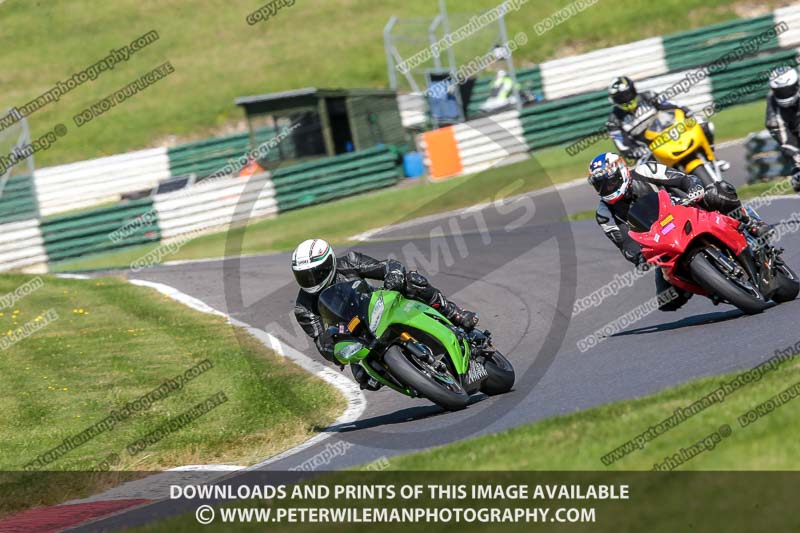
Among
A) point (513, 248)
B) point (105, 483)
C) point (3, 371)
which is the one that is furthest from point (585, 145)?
point (105, 483)

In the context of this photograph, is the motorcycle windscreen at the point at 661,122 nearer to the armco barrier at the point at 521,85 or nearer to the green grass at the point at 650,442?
the green grass at the point at 650,442

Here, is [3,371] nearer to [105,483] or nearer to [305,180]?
[105,483]

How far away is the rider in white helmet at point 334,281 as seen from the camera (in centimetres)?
916

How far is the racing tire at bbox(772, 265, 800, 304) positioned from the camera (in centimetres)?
1010

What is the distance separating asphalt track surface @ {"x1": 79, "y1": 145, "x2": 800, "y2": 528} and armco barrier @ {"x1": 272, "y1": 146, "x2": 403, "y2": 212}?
20.8 ft

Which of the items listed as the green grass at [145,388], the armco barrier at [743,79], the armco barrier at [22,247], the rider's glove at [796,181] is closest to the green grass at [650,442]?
the green grass at [145,388]

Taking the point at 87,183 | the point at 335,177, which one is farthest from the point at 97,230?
the point at 87,183

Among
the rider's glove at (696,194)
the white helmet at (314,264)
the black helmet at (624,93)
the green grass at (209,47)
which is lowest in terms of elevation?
the rider's glove at (696,194)

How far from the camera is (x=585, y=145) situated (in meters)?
27.9

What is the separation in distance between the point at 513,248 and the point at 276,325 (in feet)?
13.4

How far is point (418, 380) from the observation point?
8.58m

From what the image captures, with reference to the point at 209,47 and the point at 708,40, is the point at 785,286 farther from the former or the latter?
the point at 209,47

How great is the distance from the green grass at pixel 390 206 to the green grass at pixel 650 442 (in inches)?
590

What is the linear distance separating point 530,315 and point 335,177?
1632cm
